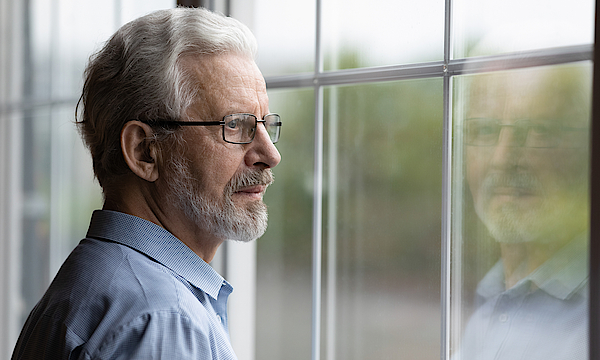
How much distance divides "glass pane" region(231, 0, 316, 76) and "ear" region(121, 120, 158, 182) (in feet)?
2.38

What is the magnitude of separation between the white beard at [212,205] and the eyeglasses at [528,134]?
571 mm

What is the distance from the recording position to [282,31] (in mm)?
1854

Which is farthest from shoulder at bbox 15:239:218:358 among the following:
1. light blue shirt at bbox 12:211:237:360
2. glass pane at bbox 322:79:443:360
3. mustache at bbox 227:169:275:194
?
glass pane at bbox 322:79:443:360

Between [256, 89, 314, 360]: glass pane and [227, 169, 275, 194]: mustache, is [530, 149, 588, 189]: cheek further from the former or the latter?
[256, 89, 314, 360]: glass pane

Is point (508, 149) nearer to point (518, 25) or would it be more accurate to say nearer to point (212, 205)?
point (518, 25)

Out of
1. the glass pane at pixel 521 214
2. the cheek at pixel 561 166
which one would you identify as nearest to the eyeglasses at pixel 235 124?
the glass pane at pixel 521 214

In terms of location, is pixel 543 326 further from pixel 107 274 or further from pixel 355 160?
pixel 107 274

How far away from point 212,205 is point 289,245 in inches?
26.1

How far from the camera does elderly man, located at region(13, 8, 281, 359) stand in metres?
1.19

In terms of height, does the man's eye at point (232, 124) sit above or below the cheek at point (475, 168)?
above

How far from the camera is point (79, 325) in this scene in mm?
990

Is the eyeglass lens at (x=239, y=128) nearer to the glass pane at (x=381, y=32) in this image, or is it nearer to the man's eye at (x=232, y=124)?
the man's eye at (x=232, y=124)

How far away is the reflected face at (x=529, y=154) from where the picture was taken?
1.18m

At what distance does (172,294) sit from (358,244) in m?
0.74
